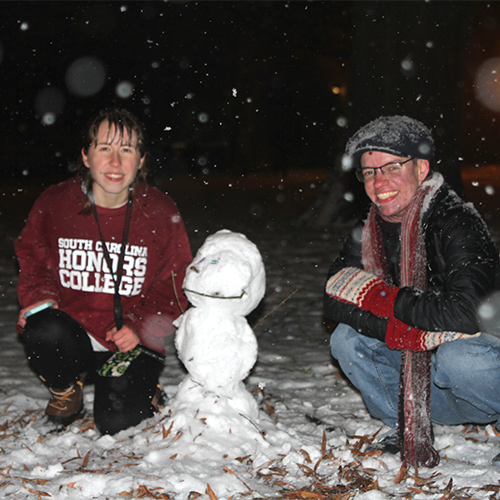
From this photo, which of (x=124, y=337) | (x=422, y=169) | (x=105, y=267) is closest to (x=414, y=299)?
(x=422, y=169)

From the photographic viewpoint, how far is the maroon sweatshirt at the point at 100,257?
294 cm

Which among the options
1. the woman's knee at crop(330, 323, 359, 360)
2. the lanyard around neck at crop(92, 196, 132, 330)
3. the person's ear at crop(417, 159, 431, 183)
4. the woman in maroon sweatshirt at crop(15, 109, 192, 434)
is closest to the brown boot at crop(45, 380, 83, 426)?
the woman in maroon sweatshirt at crop(15, 109, 192, 434)

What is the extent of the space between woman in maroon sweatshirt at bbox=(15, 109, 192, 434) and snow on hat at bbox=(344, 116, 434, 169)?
3.29 feet

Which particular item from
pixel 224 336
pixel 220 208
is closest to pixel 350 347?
pixel 224 336

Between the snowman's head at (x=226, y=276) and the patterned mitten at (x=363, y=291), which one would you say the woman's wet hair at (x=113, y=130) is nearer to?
the snowman's head at (x=226, y=276)

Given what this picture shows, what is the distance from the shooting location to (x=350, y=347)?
2711 mm

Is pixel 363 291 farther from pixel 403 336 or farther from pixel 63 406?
pixel 63 406

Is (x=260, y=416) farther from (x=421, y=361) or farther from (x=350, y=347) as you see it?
(x=421, y=361)

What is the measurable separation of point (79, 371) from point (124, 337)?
0.30 meters

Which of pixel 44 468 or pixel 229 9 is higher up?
pixel 229 9

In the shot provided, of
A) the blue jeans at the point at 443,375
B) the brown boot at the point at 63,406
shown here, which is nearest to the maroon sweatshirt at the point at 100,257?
the brown boot at the point at 63,406

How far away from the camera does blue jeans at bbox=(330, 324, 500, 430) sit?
7.80ft

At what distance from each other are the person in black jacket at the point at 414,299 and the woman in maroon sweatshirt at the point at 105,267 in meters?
0.88

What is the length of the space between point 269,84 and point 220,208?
11.8 metres
